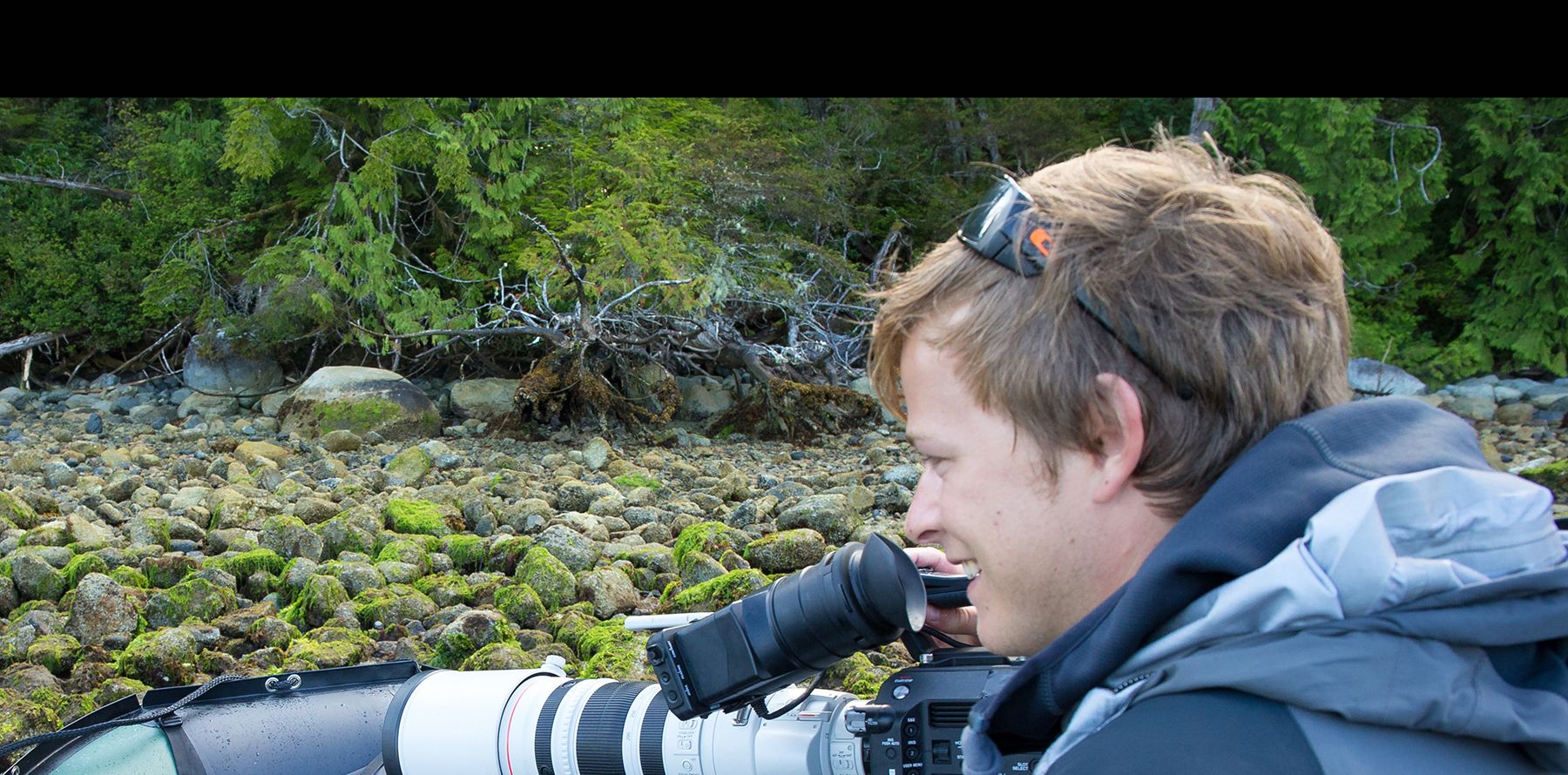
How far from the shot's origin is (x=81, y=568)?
4348mm

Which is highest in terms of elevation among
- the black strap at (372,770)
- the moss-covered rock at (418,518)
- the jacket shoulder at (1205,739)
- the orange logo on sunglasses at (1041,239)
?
the orange logo on sunglasses at (1041,239)

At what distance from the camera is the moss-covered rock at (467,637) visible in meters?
3.55

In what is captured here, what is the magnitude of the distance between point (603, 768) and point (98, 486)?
5.93m

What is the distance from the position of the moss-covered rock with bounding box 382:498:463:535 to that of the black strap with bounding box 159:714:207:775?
3099 mm

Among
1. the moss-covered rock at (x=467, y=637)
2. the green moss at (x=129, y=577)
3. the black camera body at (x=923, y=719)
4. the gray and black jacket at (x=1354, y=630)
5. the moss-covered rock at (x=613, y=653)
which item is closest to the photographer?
the gray and black jacket at (x=1354, y=630)

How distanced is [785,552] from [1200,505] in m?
3.44

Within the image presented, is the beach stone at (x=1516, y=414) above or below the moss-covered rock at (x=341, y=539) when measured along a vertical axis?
below

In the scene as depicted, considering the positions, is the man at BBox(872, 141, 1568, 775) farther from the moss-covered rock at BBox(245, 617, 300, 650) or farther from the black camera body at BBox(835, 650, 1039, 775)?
the moss-covered rock at BBox(245, 617, 300, 650)

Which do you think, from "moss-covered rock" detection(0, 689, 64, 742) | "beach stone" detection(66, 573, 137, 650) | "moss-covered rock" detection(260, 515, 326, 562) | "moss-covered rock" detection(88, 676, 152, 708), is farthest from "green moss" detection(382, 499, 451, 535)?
"moss-covered rock" detection(0, 689, 64, 742)

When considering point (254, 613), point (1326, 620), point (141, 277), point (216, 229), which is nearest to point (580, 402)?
point (254, 613)

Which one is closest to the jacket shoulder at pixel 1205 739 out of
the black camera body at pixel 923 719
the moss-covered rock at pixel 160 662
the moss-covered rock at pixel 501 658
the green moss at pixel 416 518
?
the black camera body at pixel 923 719

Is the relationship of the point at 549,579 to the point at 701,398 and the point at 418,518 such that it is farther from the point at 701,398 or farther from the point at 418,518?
the point at 701,398

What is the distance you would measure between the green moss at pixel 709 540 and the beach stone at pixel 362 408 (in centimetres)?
400

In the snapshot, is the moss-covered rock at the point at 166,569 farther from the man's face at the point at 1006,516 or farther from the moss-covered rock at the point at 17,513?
the man's face at the point at 1006,516
